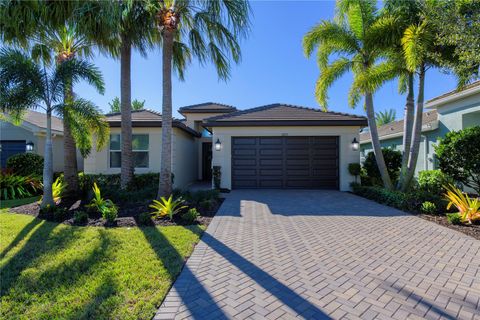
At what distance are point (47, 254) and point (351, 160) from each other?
37.3 ft

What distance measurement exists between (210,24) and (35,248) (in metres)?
7.35

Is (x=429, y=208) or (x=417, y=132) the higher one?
(x=417, y=132)

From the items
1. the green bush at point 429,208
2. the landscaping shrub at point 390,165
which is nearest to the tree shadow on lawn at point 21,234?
the green bush at point 429,208

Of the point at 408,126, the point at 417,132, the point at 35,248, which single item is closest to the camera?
the point at 35,248

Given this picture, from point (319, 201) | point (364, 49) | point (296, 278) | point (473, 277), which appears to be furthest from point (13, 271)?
point (364, 49)

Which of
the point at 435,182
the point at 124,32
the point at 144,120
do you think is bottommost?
the point at 435,182

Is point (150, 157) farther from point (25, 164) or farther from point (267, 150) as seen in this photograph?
point (25, 164)

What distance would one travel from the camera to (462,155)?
830cm

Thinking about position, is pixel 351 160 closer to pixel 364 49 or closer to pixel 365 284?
pixel 364 49

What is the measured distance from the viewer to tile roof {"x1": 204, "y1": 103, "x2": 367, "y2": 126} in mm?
11203

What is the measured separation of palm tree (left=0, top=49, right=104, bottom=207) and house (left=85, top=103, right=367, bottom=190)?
3.92 meters

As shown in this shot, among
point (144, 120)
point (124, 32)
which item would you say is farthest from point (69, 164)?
point (124, 32)

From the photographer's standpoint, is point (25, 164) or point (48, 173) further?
point (25, 164)

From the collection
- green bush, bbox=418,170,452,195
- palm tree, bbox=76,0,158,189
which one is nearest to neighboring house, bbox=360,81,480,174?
green bush, bbox=418,170,452,195
